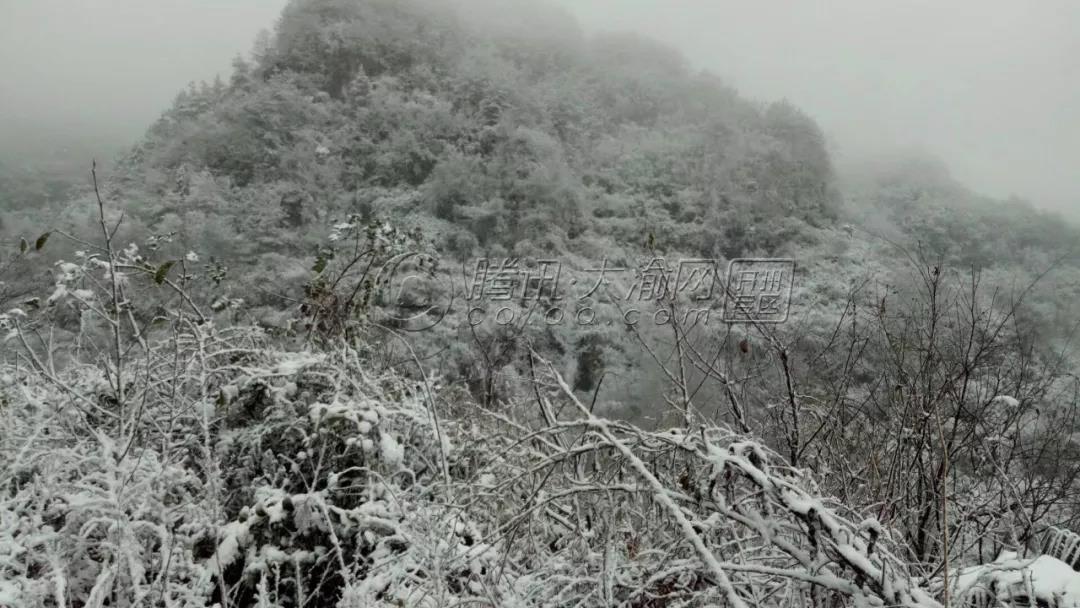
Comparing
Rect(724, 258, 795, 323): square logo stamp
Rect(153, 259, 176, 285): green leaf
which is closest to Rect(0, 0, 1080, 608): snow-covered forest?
Rect(153, 259, 176, 285): green leaf

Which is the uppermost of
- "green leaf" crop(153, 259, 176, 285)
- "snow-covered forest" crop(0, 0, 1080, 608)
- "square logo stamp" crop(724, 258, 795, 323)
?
"green leaf" crop(153, 259, 176, 285)

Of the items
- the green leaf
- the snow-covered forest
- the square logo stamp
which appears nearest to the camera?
the snow-covered forest

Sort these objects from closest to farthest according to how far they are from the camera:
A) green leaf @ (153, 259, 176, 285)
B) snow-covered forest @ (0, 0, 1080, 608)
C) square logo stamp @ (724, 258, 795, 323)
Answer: snow-covered forest @ (0, 0, 1080, 608), green leaf @ (153, 259, 176, 285), square logo stamp @ (724, 258, 795, 323)

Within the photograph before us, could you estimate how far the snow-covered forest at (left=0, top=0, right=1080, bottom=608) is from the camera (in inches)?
51.9

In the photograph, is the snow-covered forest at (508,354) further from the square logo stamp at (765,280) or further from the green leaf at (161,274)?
the square logo stamp at (765,280)

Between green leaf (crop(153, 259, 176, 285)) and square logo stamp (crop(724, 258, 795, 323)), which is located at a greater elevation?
green leaf (crop(153, 259, 176, 285))

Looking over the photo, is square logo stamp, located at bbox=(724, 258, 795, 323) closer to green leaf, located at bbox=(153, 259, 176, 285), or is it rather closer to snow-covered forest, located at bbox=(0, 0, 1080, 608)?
snow-covered forest, located at bbox=(0, 0, 1080, 608)

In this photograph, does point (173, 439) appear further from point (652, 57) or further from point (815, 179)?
point (652, 57)

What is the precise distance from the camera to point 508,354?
721 cm

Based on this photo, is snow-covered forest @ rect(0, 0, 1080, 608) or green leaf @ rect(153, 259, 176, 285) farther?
green leaf @ rect(153, 259, 176, 285)

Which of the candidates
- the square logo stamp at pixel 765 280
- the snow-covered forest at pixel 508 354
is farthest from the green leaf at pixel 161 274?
the square logo stamp at pixel 765 280

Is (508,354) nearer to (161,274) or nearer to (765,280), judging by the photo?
(161,274)

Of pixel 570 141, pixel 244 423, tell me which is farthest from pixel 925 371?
pixel 570 141

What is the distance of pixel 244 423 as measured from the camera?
99.0 inches
